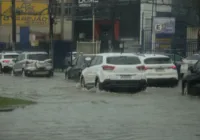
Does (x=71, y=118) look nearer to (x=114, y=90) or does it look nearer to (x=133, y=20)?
(x=114, y=90)

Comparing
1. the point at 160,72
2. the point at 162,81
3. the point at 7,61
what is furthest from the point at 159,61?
the point at 7,61

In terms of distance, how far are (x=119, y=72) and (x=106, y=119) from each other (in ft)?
25.6

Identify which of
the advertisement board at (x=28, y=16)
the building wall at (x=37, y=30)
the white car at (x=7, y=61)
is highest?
the advertisement board at (x=28, y=16)

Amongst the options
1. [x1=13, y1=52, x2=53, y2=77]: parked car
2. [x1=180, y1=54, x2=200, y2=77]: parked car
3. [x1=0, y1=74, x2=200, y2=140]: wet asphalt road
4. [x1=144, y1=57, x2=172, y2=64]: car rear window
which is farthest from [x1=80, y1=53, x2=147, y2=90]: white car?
[x1=13, y1=52, x2=53, y2=77]: parked car

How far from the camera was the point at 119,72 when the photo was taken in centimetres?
2169

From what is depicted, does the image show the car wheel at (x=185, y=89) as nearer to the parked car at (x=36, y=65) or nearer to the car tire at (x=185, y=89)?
the car tire at (x=185, y=89)

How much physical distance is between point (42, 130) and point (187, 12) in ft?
173

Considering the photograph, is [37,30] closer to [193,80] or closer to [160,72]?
[160,72]

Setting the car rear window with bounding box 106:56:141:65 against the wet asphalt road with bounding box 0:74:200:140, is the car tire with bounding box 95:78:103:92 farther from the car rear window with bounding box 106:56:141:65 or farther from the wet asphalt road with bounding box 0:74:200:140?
the wet asphalt road with bounding box 0:74:200:140

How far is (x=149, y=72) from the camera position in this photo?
2558cm

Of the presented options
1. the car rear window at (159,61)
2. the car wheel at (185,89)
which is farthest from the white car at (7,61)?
the car wheel at (185,89)

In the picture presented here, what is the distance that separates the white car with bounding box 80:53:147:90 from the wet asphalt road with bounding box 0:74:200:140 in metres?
1.23

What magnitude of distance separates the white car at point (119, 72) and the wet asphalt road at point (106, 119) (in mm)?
1229

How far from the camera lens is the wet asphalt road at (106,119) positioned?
37.8 ft
